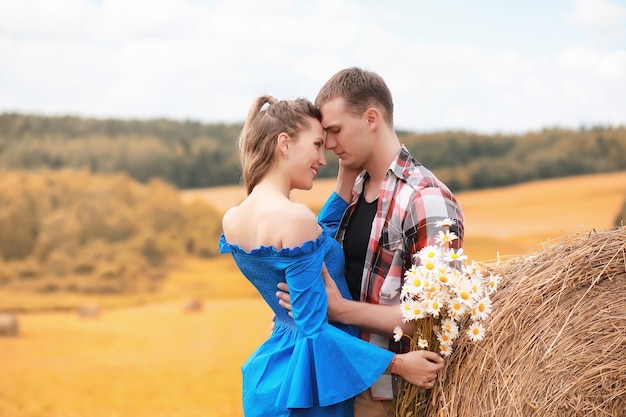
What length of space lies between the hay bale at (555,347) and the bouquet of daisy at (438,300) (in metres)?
0.18

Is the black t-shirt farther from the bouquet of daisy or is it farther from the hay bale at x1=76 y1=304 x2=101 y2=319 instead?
the hay bale at x1=76 y1=304 x2=101 y2=319

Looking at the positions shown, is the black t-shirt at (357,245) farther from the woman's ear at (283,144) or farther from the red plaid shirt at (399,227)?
the woman's ear at (283,144)

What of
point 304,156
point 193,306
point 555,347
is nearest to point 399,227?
point 304,156

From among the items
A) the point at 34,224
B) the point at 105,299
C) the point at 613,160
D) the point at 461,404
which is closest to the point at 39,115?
the point at 34,224

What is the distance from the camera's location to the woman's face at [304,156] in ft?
8.84

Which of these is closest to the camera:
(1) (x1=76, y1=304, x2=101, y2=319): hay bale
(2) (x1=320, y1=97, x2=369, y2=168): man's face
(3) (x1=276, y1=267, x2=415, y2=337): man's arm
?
(3) (x1=276, y1=267, x2=415, y2=337): man's arm

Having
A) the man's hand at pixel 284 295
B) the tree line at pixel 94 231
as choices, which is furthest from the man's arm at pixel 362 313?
the tree line at pixel 94 231

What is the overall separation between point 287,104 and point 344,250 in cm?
71

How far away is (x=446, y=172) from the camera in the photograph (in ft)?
32.3

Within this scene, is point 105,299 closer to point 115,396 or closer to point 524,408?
point 115,396

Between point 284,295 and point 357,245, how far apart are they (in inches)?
18.0

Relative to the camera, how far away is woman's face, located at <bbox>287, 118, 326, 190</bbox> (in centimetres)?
269

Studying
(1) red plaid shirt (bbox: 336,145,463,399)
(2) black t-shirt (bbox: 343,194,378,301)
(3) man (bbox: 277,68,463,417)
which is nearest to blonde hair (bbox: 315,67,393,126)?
(3) man (bbox: 277,68,463,417)

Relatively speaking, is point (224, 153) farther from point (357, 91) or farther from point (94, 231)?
point (357, 91)
